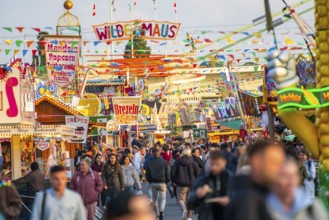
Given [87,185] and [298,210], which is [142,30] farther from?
[298,210]

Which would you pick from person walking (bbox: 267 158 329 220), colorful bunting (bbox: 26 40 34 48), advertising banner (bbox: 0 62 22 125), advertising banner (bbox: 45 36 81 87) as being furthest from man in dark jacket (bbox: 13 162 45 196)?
advertising banner (bbox: 45 36 81 87)

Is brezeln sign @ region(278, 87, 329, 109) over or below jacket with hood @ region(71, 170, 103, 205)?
over

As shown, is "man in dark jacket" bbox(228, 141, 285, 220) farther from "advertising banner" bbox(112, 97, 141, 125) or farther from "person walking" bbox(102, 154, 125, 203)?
"advertising banner" bbox(112, 97, 141, 125)

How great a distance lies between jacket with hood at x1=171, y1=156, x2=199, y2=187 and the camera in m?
19.0

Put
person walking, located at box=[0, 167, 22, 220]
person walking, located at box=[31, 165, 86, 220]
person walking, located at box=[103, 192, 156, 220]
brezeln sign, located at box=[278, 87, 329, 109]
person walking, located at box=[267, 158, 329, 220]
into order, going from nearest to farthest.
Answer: person walking, located at box=[103, 192, 156, 220], person walking, located at box=[267, 158, 329, 220], person walking, located at box=[31, 165, 86, 220], person walking, located at box=[0, 167, 22, 220], brezeln sign, located at box=[278, 87, 329, 109]

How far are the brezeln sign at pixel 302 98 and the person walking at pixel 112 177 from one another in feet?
19.1

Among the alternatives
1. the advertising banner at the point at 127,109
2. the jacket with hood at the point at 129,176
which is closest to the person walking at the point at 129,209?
the jacket with hood at the point at 129,176

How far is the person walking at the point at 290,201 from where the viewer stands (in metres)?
5.57

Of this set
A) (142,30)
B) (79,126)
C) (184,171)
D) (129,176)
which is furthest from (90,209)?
(142,30)

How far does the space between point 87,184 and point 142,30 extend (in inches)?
989

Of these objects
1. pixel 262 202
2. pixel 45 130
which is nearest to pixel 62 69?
pixel 45 130

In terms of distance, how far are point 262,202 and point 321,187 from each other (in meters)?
8.02

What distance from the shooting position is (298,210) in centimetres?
567

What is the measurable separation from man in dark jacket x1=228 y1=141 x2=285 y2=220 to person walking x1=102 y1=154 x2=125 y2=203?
12.4 metres
